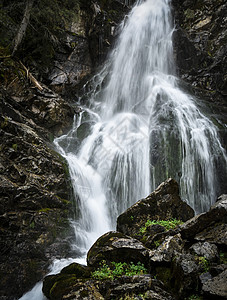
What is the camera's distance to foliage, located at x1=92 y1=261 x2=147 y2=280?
14.0 feet

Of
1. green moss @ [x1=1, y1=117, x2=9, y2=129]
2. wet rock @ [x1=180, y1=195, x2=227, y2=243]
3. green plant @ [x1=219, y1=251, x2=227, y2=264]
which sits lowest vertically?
green plant @ [x1=219, y1=251, x2=227, y2=264]

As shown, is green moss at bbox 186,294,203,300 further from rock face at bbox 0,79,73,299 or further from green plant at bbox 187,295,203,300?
rock face at bbox 0,79,73,299

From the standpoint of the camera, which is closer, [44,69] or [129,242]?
[129,242]

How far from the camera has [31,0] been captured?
11.7 metres

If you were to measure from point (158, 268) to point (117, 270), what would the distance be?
0.86 metres

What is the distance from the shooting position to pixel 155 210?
6.66 metres

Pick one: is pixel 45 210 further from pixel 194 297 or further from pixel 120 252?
pixel 194 297

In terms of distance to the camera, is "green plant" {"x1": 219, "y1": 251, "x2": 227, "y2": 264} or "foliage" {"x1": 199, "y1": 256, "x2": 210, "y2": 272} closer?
"foliage" {"x1": 199, "y1": 256, "x2": 210, "y2": 272}

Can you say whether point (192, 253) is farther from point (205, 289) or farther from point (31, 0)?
point (31, 0)

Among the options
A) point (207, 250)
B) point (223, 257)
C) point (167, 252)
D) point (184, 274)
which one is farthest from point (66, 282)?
point (223, 257)

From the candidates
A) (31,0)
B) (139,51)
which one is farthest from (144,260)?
(139,51)

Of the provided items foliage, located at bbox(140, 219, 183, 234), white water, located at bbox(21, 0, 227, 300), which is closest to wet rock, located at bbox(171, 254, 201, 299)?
foliage, located at bbox(140, 219, 183, 234)

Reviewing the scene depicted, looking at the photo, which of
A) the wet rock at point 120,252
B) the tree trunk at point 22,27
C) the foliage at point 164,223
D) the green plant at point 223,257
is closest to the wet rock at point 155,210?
the foliage at point 164,223

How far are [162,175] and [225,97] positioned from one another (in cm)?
979
